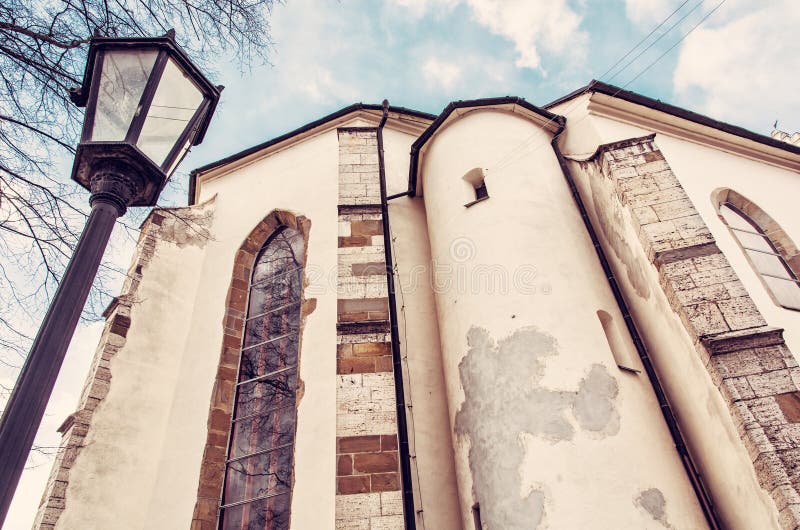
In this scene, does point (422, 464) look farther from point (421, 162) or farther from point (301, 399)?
point (421, 162)

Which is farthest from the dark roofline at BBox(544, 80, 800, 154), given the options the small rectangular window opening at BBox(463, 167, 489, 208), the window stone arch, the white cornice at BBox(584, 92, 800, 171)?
the small rectangular window opening at BBox(463, 167, 489, 208)

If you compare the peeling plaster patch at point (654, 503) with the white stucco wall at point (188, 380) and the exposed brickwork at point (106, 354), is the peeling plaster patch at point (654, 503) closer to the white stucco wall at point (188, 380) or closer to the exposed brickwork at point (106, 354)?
the white stucco wall at point (188, 380)

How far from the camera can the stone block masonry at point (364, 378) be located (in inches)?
179

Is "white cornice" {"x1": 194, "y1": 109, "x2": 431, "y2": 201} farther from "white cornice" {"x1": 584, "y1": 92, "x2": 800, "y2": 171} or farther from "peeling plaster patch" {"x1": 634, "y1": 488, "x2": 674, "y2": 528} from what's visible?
"peeling plaster patch" {"x1": 634, "y1": 488, "x2": 674, "y2": 528}

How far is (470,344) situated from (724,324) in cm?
252

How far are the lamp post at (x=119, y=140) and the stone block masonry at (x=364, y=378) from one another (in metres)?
3.06

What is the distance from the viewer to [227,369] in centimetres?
675

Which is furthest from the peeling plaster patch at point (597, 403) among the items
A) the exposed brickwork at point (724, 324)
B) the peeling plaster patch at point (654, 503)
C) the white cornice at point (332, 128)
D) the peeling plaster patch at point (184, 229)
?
the white cornice at point (332, 128)

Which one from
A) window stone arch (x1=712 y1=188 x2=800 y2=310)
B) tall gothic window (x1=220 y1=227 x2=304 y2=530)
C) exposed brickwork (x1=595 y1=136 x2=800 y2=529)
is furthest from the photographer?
window stone arch (x1=712 y1=188 x2=800 y2=310)

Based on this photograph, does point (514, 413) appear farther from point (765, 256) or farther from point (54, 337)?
point (765, 256)

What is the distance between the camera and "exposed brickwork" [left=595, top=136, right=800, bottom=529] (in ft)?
13.7


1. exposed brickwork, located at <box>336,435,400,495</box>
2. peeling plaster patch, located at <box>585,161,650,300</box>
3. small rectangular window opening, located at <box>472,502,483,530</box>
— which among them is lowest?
small rectangular window opening, located at <box>472,502,483,530</box>

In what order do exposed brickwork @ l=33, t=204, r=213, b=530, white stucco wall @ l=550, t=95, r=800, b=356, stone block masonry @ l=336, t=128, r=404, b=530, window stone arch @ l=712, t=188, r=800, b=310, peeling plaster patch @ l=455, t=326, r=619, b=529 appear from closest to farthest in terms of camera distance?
stone block masonry @ l=336, t=128, r=404, b=530
peeling plaster patch @ l=455, t=326, r=619, b=529
exposed brickwork @ l=33, t=204, r=213, b=530
window stone arch @ l=712, t=188, r=800, b=310
white stucco wall @ l=550, t=95, r=800, b=356

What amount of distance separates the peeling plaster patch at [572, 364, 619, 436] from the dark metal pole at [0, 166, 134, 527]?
443cm
